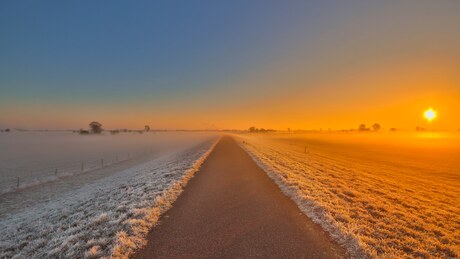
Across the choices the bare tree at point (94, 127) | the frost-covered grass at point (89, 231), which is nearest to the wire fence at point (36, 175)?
the frost-covered grass at point (89, 231)

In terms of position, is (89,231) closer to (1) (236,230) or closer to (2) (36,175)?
(1) (236,230)

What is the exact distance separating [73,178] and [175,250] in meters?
23.1

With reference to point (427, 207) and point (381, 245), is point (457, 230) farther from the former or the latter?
point (381, 245)

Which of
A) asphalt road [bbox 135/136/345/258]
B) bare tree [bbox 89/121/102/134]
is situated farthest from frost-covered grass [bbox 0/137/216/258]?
bare tree [bbox 89/121/102/134]


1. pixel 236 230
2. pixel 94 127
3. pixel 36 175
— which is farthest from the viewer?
pixel 94 127

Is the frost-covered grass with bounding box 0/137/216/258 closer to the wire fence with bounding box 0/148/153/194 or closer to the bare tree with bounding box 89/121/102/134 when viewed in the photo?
the wire fence with bounding box 0/148/153/194

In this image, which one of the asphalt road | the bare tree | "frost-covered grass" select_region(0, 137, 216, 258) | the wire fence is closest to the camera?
the asphalt road

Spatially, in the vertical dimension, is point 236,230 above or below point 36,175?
above

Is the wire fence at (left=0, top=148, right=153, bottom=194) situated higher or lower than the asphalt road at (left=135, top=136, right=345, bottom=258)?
lower

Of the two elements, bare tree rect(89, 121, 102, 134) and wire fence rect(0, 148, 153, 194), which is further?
bare tree rect(89, 121, 102, 134)

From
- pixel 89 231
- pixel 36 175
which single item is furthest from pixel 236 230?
pixel 36 175

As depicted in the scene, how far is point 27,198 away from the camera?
648 inches

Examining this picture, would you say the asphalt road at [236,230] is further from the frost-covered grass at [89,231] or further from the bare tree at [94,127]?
the bare tree at [94,127]

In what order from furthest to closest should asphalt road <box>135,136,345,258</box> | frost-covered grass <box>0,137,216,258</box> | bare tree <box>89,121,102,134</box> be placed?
bare tree <box>89,121,102,134</box>
frost-covered grass <box>0,137,216,258</box>
asphalt road <box>135,136,345,258</box>
